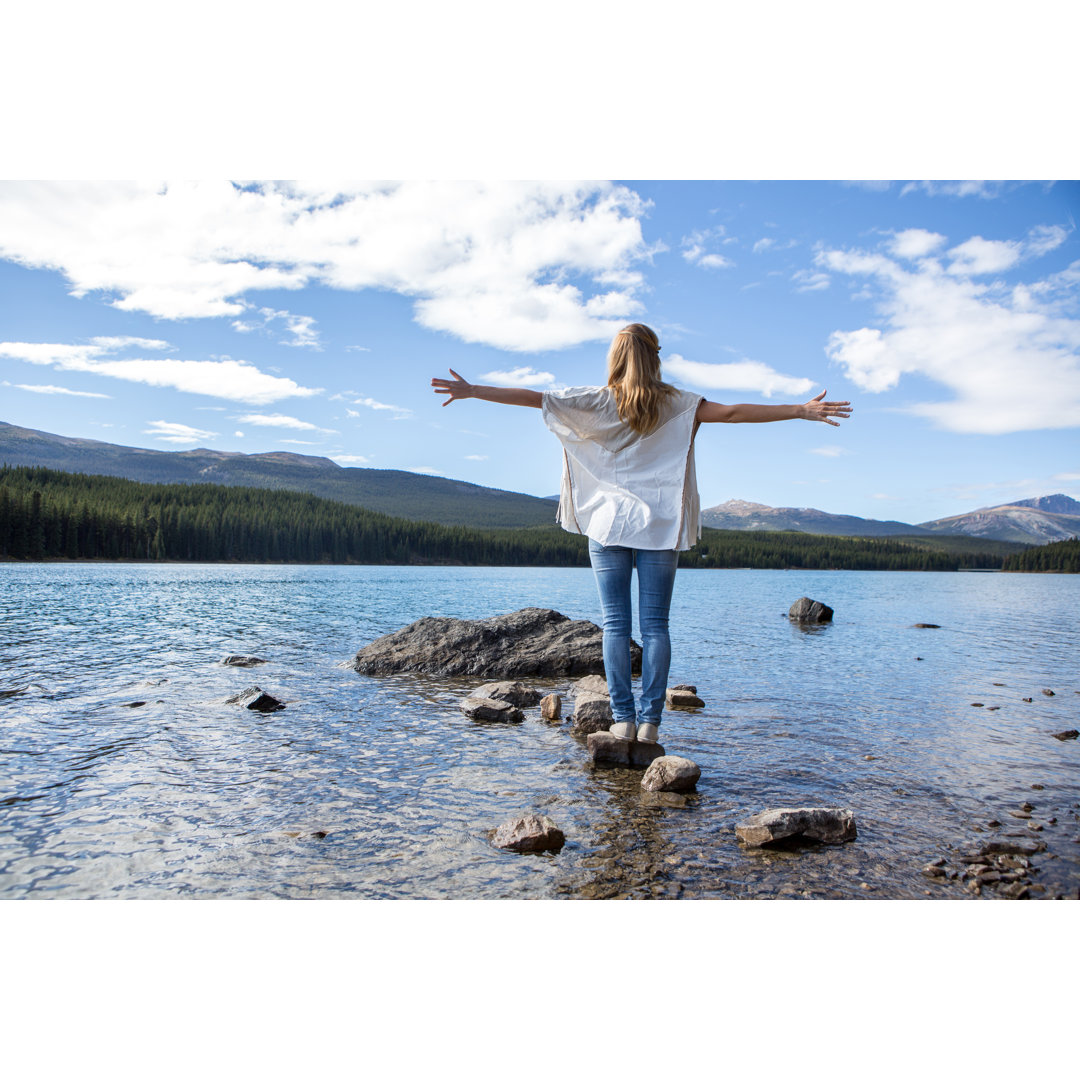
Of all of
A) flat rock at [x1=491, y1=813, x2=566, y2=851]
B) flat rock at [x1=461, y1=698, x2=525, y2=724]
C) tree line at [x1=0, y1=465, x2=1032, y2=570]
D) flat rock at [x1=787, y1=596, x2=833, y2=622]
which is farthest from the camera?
tree line at [x1=0, y1=465, x2=1032, y2=570]

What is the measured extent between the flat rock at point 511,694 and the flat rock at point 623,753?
121 inches

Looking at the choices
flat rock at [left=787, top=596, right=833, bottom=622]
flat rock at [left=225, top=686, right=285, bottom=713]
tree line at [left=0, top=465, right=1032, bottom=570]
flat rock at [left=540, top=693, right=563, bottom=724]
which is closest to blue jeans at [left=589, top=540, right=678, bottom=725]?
flat rock at [left=540, top=693, right=563, bottom=724]

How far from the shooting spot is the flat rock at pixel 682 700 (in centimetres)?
992

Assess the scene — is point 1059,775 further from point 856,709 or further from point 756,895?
point 756,895

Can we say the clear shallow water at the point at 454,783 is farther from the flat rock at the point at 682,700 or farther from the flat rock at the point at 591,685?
the flat rock at the point at 591,685

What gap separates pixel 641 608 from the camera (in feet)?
19.6

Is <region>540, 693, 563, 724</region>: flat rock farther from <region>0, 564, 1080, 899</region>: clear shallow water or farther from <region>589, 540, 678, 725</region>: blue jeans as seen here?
<region>589, 540, 678, 725</region>: blue jeans

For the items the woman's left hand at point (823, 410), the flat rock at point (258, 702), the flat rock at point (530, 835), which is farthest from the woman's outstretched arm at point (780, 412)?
the flat rock at point (258, 702)

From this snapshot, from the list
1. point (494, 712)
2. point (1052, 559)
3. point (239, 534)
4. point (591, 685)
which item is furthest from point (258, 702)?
point (1052, 559)

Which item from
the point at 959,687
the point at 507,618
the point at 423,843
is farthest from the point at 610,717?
the point at 959,687

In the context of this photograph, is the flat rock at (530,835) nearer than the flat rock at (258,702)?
Yes

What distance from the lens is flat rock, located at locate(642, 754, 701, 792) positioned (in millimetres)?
5754

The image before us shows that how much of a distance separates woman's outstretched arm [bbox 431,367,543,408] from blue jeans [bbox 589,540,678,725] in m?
1.36

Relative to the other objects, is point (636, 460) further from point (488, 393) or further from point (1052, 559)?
point (1052, 559)
